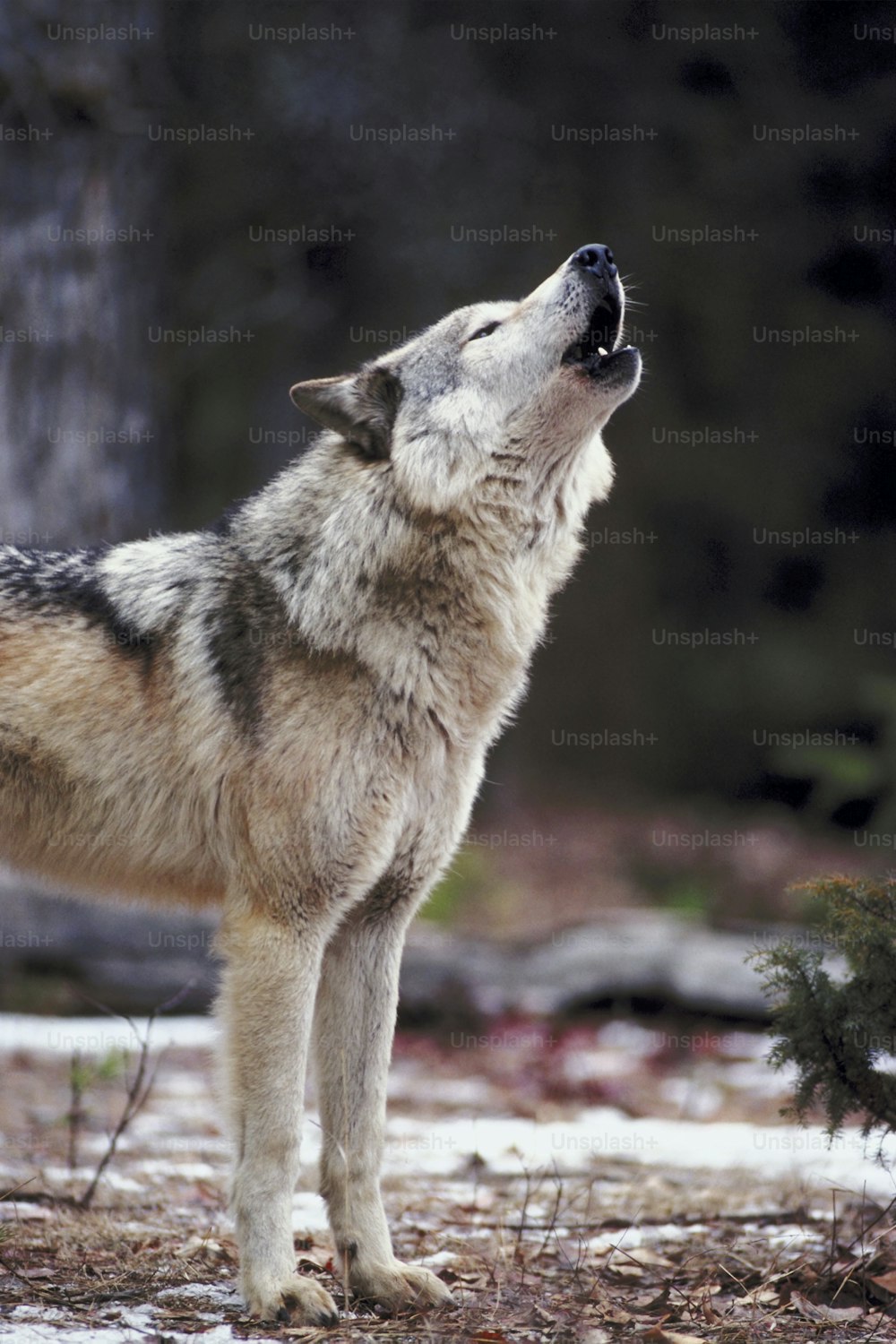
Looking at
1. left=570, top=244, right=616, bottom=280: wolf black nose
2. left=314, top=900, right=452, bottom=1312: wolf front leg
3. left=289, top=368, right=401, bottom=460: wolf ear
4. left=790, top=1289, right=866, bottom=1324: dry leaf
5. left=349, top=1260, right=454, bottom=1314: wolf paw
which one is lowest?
left=349, top=1260, right=454, bottom=1314: wolf paw

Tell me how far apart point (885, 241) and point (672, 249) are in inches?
85.7

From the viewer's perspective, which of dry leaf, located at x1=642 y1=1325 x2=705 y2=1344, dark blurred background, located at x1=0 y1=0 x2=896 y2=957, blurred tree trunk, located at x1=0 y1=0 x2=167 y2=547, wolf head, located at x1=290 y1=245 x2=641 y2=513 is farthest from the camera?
dark blurred background, located at x1=0 y1=0 x2=896 y2=957

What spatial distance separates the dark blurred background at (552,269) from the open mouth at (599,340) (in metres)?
4.19

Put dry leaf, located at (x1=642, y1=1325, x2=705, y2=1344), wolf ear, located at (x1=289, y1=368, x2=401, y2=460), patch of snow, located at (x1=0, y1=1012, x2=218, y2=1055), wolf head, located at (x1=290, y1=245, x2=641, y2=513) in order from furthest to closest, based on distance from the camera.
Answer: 1. patch of snow, located at (x1=0, y1=1012, x2=218, y2=1055)
2. wolf ear, located at (x1=289, y1=368, x2=401, y2=460)
3. wolf head, located at (x1=290, y1=245, x2=641, y2=513)
4. dry leaf, located at (x1=642, y1=1325, x2=705, y2=1344)

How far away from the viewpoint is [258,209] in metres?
12.0

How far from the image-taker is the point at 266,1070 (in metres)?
3.59

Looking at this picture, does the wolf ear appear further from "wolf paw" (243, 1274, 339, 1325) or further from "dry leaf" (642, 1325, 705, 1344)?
"dry leaf" (642, 1325, 705, 1344)

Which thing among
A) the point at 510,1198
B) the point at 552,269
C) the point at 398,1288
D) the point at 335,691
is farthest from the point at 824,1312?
Answer: the point at 552,269

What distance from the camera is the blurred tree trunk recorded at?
721cm

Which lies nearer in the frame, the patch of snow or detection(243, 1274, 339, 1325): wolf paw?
detection(243, 1274, 339, 1325): wolf paw

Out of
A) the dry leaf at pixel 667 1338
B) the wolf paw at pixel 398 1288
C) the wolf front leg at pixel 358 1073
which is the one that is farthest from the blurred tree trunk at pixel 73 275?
the dry leaf at pixel 667 1338

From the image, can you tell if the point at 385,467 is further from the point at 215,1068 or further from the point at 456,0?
the point at 456,0

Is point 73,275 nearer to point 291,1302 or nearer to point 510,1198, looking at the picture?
point 510,1198

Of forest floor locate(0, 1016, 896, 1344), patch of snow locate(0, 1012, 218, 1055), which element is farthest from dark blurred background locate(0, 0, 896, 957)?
forest floor locate(0, 1016, 896, 1344)
